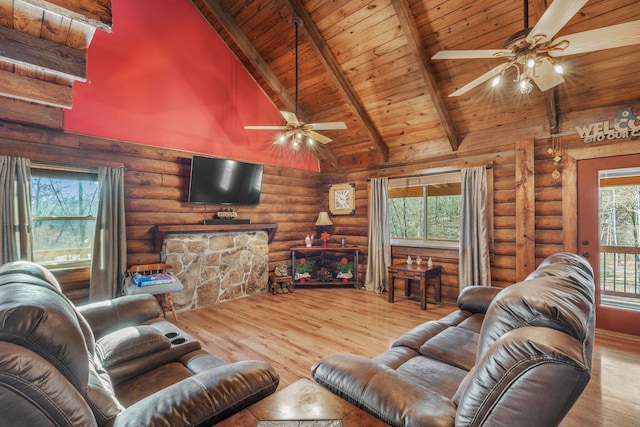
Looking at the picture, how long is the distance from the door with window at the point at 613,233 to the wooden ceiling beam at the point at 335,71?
9.22 feet

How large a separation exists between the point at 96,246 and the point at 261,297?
2.46 meters

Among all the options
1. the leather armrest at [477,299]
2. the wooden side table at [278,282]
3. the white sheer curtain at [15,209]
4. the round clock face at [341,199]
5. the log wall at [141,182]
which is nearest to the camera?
the leather armrest at [477,299]

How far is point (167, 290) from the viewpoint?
11.7 feet

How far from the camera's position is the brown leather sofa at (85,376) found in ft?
2.49

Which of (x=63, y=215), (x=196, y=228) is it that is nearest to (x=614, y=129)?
(x=196, y=228)

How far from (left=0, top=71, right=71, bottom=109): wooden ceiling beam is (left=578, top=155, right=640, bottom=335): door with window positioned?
5491 millimetres

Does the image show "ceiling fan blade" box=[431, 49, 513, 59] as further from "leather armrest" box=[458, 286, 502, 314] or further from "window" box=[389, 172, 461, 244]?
"window" box=[389, 172, 461, 244]

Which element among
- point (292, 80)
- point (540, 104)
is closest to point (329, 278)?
point (292, 80)

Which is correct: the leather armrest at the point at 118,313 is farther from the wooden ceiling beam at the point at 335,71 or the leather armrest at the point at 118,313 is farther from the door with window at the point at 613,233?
the door with window at the point at 613,233

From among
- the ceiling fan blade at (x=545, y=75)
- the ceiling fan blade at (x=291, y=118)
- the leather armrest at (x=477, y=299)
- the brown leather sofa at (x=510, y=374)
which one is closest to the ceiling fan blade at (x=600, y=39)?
the ceiling fan blade at (x=545, y=75)

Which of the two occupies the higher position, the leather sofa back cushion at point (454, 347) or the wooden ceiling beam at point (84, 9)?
the wooden ceiling beam at point (84, 9)

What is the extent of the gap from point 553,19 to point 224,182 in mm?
4093

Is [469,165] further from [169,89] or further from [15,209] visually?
[15,209]

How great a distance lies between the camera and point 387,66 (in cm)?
410
